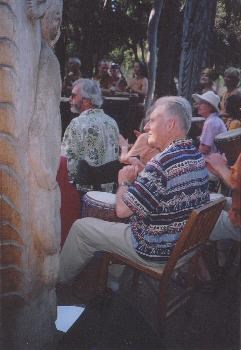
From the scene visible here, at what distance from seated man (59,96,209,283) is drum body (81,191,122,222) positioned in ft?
0.97

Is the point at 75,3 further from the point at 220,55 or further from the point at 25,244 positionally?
the point at 25,244

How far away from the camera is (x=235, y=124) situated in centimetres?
446

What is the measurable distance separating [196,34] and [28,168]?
431cm

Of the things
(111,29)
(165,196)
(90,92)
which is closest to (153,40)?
(90,92)

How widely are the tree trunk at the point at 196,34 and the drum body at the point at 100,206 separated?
10.1ft

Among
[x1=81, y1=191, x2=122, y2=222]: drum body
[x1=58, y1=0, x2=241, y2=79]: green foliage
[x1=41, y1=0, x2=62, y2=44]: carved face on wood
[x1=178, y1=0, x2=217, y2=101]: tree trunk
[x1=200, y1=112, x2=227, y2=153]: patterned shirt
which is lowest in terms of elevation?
[x1=81, y1=191, x2=122, y2=222]: drum body

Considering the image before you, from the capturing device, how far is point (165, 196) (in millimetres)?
2473

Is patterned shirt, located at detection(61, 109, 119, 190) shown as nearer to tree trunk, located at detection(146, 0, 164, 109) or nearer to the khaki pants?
the khaki pants

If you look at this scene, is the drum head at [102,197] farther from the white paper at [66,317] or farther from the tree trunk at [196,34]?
the tree trunk at [196,34]

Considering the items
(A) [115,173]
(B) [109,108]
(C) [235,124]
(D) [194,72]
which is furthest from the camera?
(B) [109,108]

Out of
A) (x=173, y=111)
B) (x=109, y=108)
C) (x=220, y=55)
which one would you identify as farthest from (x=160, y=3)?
(x=220, y=55)

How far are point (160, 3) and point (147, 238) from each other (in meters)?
6.17

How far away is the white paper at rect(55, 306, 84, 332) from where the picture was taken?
250 cm

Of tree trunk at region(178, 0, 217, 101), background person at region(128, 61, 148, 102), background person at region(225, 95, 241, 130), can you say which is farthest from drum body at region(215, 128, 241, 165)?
background person at region(128, 61, 148, 102)
